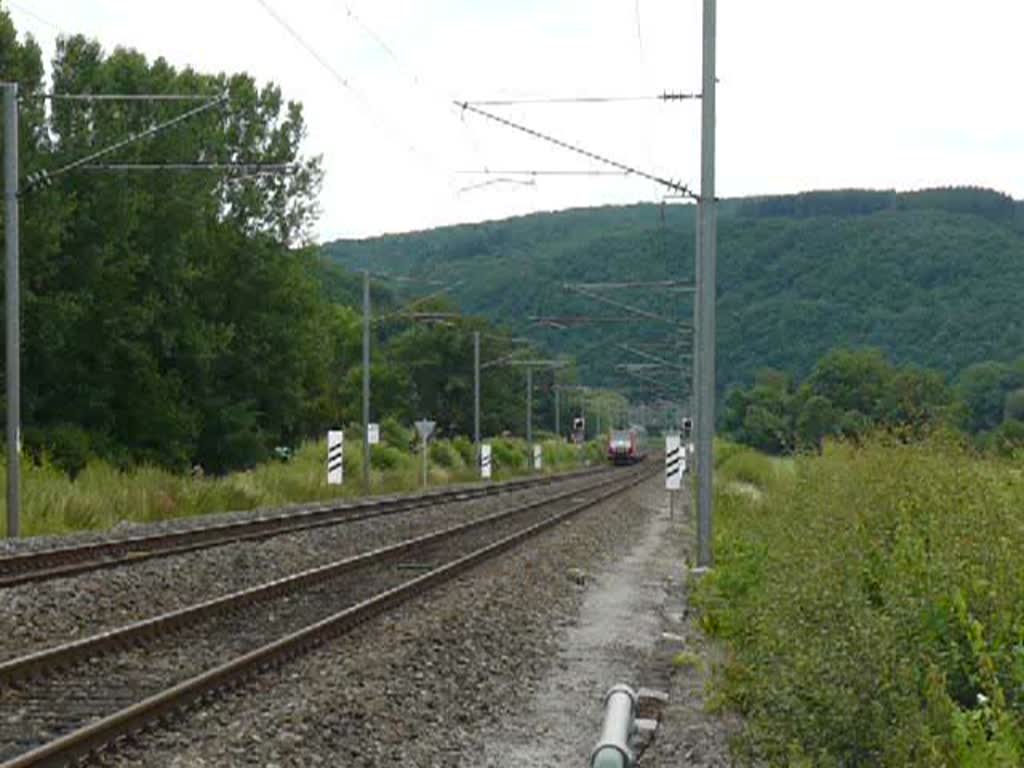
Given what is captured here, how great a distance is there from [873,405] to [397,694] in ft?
105

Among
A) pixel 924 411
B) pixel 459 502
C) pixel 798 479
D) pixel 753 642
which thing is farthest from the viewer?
pixel 459 502

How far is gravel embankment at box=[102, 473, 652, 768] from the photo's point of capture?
1063 centimetres

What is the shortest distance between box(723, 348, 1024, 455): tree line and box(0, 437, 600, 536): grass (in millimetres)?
12748

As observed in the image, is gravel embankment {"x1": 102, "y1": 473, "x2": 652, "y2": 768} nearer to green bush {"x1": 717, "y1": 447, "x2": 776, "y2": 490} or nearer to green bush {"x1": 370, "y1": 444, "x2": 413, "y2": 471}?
green bush {"x1": 717, "y1": 447, "x2": 776, "y2": 490}

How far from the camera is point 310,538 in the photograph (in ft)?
98.1

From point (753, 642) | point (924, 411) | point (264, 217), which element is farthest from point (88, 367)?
point (753, 642)

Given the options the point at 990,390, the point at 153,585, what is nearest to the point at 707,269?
the point at 153,585

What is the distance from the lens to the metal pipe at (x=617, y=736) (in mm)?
7680

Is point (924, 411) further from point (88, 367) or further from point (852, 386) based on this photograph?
point (88, 367)

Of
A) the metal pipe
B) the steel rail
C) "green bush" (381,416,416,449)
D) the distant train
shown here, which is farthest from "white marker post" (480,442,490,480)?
the metal pipe

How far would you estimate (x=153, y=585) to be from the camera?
68.5ft

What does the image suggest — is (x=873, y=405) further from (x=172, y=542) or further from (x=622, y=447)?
(x=622, y=447)

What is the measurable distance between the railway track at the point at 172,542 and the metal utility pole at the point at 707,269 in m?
7.50

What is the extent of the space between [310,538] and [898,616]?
65.0 ft
